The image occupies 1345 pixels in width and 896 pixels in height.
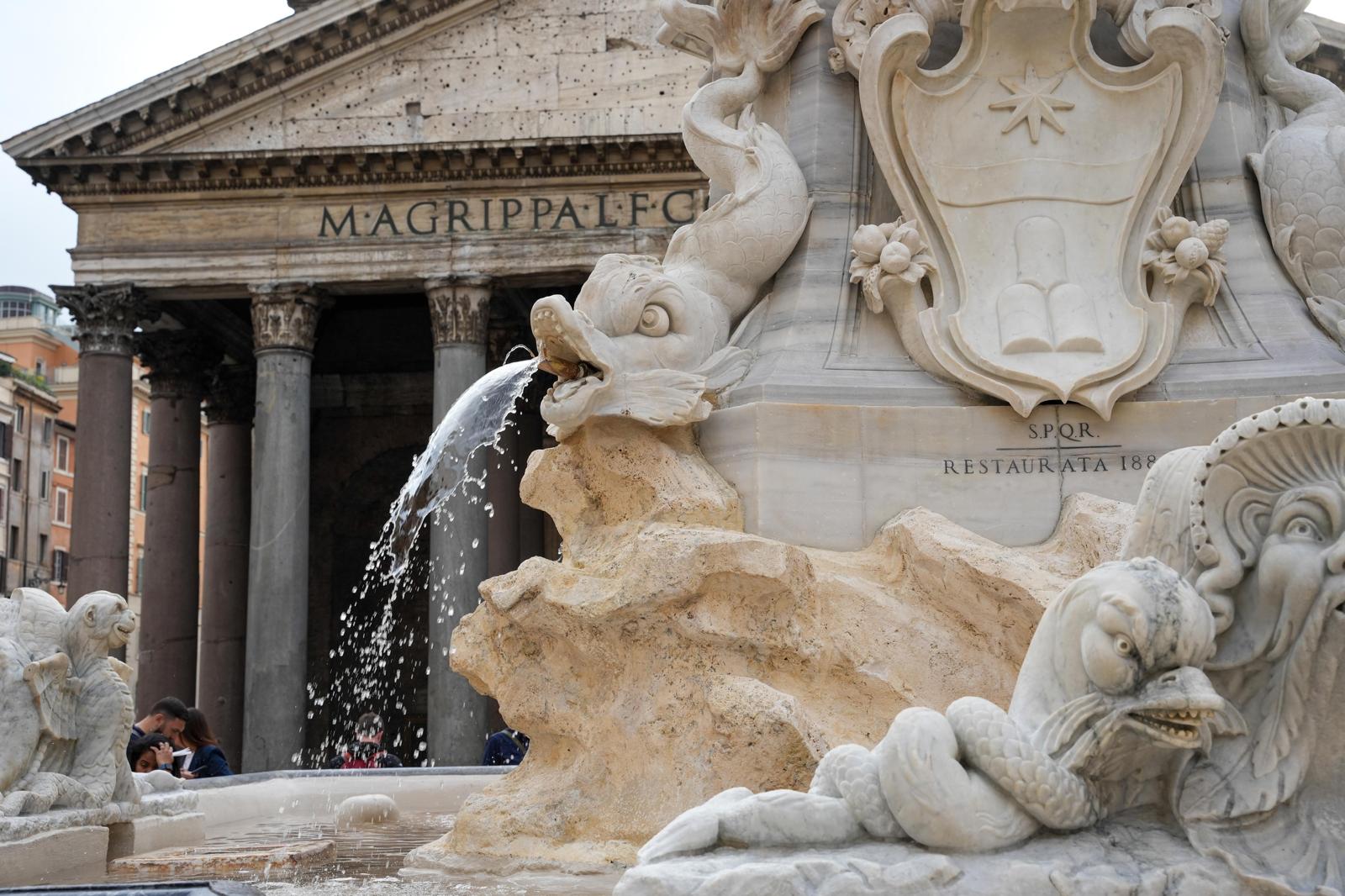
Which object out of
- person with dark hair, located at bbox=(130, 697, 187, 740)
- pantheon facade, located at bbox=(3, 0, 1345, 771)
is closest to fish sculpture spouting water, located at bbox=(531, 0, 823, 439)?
person with dark hair, located at bbox=(130, 697, 187, 740)

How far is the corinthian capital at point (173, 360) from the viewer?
29312mm

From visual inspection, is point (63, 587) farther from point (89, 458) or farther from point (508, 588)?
point (508, 588)

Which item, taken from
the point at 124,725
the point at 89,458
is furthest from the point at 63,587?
the point at 124,725

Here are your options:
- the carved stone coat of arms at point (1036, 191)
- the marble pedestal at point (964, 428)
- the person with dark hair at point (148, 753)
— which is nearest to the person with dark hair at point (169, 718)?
the person with dark hair at point (148, 753)

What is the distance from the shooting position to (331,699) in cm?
3116

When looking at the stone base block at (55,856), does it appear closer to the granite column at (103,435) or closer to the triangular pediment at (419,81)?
the granite column at (103,435)

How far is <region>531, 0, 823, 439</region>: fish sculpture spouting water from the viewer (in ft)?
16.4

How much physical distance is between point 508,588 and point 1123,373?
1935mm

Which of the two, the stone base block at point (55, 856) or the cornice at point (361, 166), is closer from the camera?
the stone base block at point (55, 856)

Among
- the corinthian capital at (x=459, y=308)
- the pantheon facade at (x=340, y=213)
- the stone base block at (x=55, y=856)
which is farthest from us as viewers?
the corinthian capital at (x=459, y=308)

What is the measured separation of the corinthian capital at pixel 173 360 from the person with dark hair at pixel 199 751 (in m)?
20.3

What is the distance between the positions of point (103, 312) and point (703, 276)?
22.3 meters

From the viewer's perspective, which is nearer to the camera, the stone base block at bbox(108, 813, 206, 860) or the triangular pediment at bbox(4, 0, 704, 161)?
the stone base block at bbox(108, 813, 206, 860)

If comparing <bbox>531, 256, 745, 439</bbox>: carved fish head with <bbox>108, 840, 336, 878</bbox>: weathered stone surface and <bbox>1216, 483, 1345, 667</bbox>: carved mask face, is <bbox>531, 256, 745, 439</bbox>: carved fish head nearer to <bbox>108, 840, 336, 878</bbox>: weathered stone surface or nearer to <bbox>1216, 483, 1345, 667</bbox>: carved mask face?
<bbox>108, 840, 336, 878</bbox>: weathered stone surface
